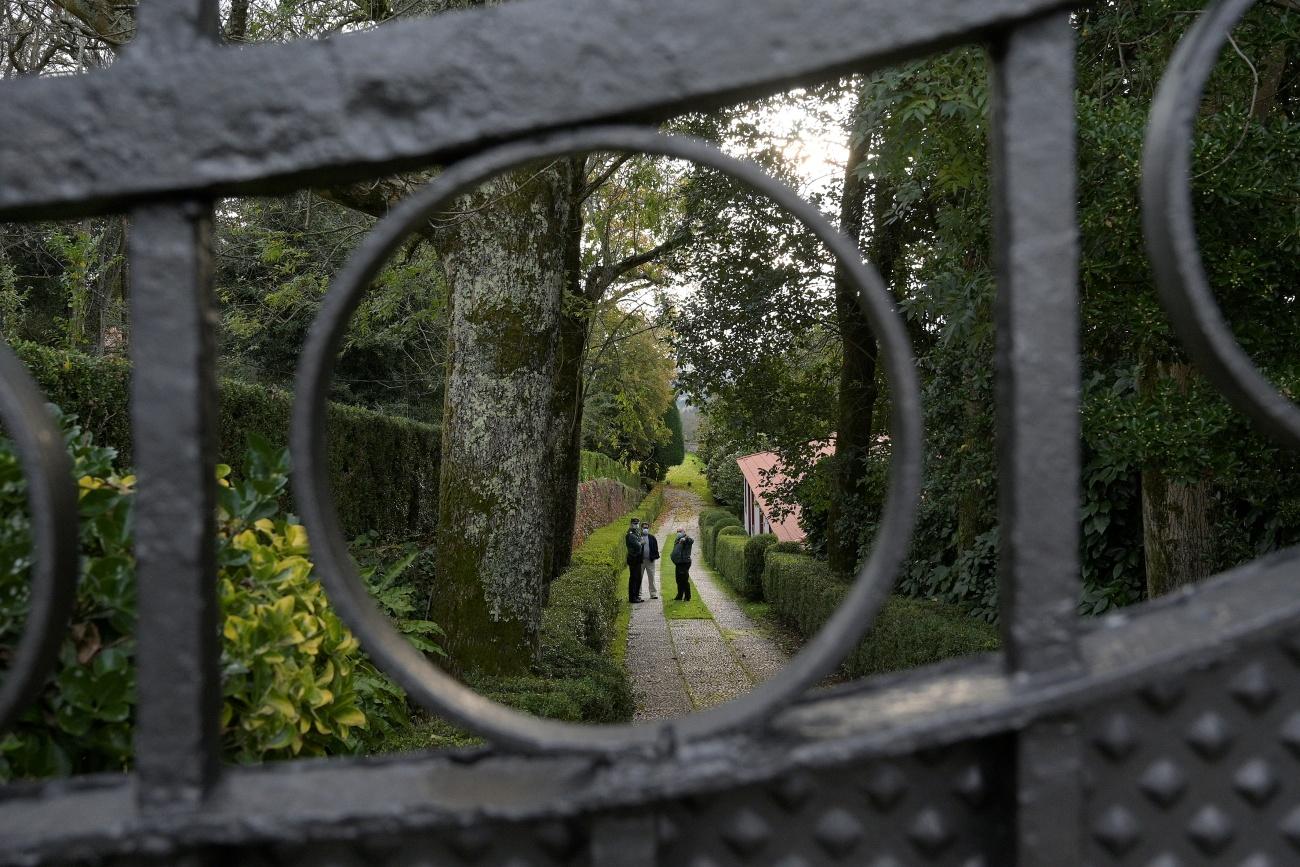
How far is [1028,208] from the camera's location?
904mm

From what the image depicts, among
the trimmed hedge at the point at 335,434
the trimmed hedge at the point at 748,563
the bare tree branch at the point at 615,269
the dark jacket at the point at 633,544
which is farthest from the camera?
the trimmed hedge at the point at 748,563

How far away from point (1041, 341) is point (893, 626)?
1044 centimetres

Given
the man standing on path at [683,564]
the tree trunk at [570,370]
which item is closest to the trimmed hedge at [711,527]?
the man standing on path at [683,564]

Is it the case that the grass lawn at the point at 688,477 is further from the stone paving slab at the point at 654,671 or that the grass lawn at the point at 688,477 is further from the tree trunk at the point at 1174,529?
the tree trunk at the point at 1174,529

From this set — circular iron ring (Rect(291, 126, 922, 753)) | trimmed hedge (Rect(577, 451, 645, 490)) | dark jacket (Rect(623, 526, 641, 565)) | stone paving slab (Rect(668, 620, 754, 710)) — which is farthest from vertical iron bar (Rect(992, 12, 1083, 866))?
trimmed hedge (Rect(577, 451, 645, 490))

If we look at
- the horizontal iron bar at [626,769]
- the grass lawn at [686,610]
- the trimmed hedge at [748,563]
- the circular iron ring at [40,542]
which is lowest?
the grass lawn at [686,610]

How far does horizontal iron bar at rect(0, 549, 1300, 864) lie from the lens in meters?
0.86

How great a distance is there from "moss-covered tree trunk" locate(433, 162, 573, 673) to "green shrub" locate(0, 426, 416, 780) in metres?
4.17

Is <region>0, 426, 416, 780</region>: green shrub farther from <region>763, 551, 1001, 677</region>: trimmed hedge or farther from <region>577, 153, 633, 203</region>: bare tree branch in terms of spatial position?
<region>577, 153, 633, 203</region>: bare tree branch

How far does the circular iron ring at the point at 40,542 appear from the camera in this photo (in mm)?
863

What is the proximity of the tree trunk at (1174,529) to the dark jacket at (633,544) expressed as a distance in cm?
1460

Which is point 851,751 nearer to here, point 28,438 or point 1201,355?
point 1201,355

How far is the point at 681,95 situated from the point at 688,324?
545 inches

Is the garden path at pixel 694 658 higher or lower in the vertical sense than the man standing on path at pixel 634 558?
lower
